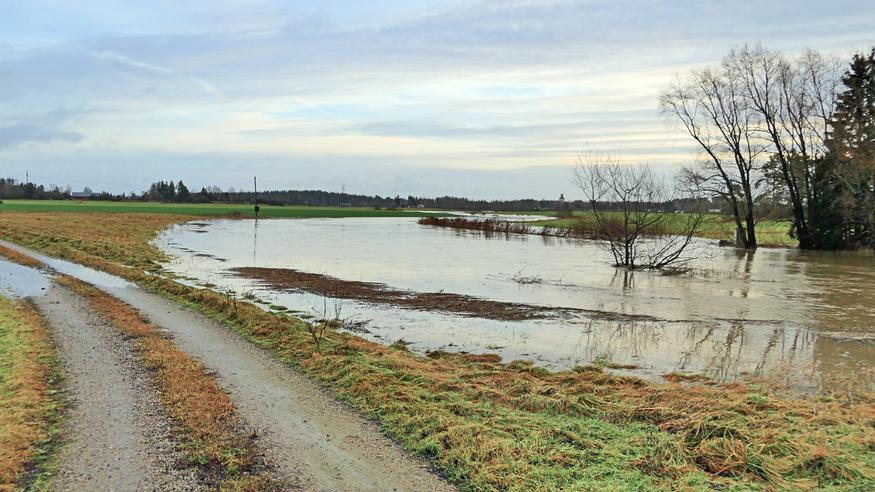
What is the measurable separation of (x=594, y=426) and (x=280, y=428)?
10.1 feet

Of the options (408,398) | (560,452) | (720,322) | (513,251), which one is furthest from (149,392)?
(513,251)

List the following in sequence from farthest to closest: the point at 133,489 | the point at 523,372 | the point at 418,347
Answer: the point at 418,347, the point at 523,372, the point at 133,489

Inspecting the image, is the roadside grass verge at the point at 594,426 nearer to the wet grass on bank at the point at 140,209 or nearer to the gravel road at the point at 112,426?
the gravel road at the point at 112,426

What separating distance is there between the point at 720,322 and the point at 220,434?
11.5m

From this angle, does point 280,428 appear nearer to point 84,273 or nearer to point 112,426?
point 112,426

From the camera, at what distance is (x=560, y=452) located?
16.1 ft

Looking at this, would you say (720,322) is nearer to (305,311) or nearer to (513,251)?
(305,311)

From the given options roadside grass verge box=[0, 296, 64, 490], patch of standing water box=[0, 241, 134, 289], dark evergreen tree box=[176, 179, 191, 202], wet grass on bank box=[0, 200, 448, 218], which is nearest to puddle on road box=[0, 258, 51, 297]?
patch of standing water box=[0, 241, 134, 289]

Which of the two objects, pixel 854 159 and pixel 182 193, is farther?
pixel 182 193

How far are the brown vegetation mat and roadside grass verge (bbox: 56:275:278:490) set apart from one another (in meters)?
7.12

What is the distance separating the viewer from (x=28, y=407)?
18.7 feet

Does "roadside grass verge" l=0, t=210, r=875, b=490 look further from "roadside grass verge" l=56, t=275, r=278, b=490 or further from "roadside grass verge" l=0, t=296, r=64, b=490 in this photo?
"roadside grass verge" l=0, t=296, r=64, b=490

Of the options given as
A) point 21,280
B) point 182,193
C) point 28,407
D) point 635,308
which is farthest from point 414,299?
point 182,193

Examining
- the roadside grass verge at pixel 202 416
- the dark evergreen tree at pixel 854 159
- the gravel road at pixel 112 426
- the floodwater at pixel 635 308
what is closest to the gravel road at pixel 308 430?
the roadside grass verge at pixel 202 416
